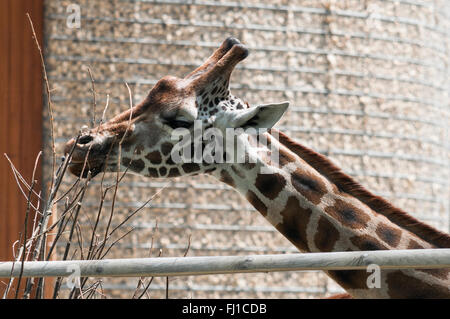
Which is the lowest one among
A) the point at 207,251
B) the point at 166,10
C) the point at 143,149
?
the point at 207,251

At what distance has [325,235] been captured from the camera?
3055 mm

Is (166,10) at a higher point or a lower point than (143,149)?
higher

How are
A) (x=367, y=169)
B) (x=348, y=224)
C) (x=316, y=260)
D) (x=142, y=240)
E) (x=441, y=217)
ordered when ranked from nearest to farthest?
(x=316, y=260) → (x=348, y=224) → (x=142, y=240) → (x=367, y=169) → (x=441, y=217)

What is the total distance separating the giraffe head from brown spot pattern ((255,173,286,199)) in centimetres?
18

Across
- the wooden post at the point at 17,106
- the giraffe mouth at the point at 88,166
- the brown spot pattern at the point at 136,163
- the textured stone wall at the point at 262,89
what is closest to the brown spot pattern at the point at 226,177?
the brown spot pattern at the point at 136,163

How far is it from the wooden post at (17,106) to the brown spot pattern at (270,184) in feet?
12.0

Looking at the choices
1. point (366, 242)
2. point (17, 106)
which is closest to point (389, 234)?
point (366, 242)

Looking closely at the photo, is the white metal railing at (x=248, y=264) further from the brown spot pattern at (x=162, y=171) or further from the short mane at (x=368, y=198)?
the brown spot pattern at (x=162, y=171)

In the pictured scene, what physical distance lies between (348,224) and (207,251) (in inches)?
148

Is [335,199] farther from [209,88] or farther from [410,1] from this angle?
[410,1]

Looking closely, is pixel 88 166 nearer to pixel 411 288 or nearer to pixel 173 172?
pixel 173 172

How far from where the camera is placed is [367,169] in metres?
7.09

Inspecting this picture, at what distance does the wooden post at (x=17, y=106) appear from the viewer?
21.2 feet
